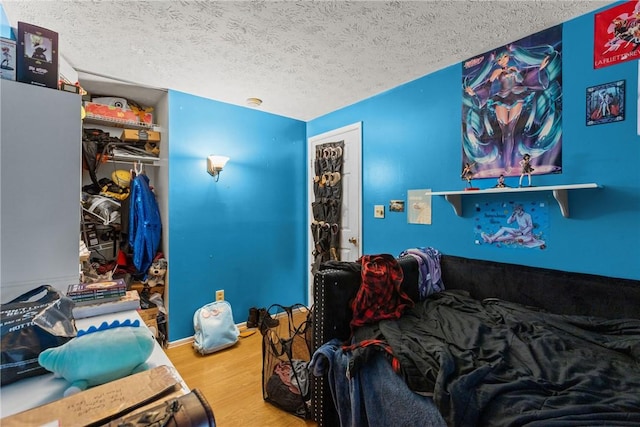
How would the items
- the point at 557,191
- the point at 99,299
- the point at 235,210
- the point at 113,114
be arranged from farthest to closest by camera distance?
the point at 235,210, the point at 113,114, the point at 557,191, the point at 99,299

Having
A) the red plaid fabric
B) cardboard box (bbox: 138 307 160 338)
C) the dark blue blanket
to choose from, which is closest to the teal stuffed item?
the dark blue blanket

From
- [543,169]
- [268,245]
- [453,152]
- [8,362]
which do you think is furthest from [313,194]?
[8,362]

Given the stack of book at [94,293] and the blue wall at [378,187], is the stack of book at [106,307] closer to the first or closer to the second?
the stack of book at [94,293]

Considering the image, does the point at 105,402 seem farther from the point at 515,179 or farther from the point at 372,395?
the point at 515,179

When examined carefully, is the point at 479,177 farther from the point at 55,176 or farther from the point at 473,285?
the point at 55,176

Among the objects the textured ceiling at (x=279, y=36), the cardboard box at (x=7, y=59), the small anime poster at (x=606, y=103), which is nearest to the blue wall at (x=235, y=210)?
the textured ceiling at (x=279, y=36)

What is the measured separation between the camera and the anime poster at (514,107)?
1.69 meters

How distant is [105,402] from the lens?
65cm

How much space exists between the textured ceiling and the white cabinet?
713 mm

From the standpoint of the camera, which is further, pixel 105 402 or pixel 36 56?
pixel 36 56

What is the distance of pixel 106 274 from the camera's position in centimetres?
229

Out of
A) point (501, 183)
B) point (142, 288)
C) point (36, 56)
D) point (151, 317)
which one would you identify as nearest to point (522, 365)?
point (501, 183)

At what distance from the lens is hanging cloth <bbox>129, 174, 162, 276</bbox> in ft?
8.16

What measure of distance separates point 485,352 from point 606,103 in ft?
4.93
